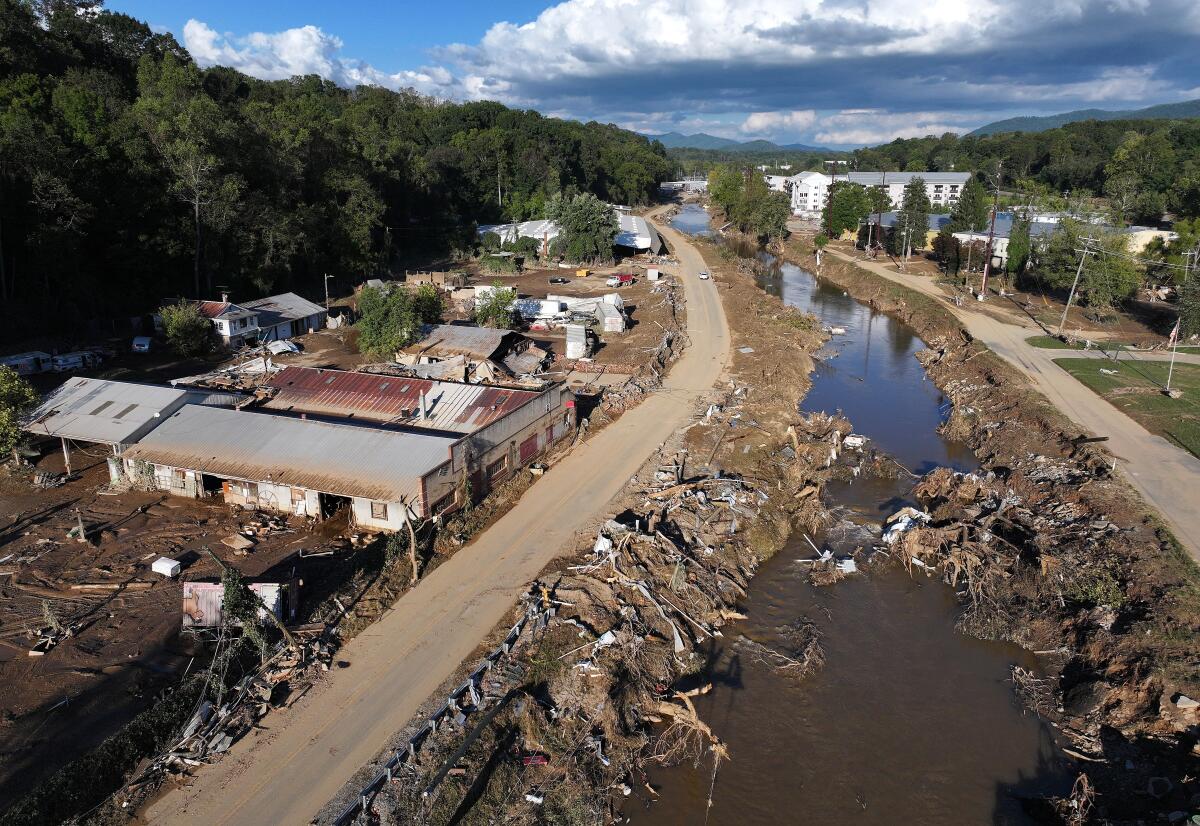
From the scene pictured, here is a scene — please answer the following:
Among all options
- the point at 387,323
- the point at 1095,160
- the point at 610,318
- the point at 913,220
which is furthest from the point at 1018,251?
the point at 1095,160

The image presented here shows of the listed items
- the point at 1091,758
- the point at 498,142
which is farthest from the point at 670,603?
the point at 498,142

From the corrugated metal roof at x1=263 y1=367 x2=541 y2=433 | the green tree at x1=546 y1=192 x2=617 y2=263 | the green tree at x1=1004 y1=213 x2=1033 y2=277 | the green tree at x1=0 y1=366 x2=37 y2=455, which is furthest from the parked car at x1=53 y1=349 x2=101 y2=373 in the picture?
the green tree at x1=1004 y1=213 x2=1033 y2=277

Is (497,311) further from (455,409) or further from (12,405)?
(12,405)

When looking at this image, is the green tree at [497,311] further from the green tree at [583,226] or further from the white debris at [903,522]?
the green tree at [583,226]

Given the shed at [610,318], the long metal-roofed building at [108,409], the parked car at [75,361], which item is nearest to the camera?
Result: the long metal-roofed building at [108,409]

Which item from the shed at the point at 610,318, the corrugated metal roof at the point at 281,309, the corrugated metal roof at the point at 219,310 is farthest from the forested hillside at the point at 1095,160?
the corrugated metal roof at the point at 219,310
